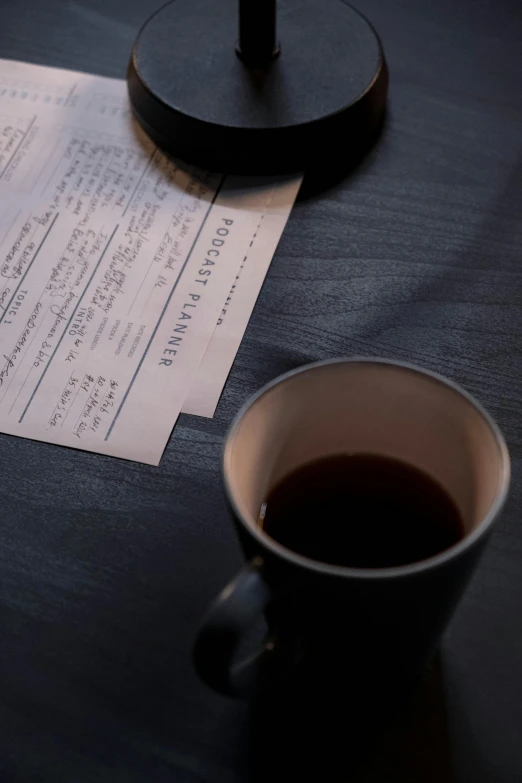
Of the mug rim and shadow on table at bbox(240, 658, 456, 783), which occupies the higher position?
the mug rim

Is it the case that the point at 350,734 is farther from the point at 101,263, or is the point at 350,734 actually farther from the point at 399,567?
the point at 101,263

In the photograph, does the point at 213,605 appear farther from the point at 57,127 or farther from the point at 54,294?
the point at 57,127

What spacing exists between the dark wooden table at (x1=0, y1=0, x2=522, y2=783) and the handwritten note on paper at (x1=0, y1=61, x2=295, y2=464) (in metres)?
0.02

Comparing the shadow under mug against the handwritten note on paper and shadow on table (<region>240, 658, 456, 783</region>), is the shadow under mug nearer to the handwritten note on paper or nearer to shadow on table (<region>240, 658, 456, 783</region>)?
shadow on table (<region>240, 658, 456, 783</region>)

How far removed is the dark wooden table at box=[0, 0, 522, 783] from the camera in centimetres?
37

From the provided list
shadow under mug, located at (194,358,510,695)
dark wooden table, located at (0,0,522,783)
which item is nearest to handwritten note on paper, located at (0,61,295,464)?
dark wooden table, located at (0,0,522,783)

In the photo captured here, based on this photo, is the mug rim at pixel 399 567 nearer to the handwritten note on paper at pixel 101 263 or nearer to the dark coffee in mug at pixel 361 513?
the dark coffee in mug at pixel 361 513

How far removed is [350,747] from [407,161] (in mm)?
407

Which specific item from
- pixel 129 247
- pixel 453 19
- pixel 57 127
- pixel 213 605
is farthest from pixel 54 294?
pixel 453 19

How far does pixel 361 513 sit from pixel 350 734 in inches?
3.6

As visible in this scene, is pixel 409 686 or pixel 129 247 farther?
pixel 129 247

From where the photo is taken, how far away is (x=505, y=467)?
1.02ft

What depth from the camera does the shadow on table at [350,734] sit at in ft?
1.17

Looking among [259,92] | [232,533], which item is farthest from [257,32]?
[232,533]
